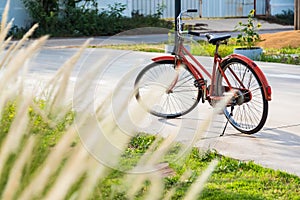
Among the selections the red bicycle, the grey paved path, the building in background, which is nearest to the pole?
the grey paved path

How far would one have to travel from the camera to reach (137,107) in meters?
1.49

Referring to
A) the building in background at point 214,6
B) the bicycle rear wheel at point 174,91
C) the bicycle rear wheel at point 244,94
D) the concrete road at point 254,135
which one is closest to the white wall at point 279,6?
the building in background at point 214,6

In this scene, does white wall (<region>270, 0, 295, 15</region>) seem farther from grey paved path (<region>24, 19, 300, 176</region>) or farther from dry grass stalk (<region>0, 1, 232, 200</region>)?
dry grass stalk (<region>0, 1, 232, 200</region>)

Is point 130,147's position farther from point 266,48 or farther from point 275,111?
point 266,48

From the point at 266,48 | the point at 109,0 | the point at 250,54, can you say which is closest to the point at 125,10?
the point at 109,0

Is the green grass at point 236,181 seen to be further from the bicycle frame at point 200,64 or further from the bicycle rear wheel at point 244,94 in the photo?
the bicycle frame at point 200,64

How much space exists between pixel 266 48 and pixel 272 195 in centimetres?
1128

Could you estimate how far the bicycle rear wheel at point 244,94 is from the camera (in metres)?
6.17

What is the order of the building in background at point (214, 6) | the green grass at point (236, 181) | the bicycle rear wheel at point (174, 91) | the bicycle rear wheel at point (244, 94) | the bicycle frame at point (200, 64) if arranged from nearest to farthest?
the green grass at point (236, 181) → the bicycle rear wheel at point (244, 94) → the bicycle frame at point (200, 64) → the bicycle rear wheel at point (174, 91) → the building in background at point (214, 6)

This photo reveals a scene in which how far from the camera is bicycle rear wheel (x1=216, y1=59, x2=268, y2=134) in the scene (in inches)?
243

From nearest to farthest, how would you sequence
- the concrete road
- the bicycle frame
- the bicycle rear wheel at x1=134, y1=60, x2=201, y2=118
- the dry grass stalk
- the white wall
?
the dry grass stalk
the concrete road
the bicycle frame
the bicycle rear wheel at x1=134, y1=60, x2=201, y2=118
the white wall

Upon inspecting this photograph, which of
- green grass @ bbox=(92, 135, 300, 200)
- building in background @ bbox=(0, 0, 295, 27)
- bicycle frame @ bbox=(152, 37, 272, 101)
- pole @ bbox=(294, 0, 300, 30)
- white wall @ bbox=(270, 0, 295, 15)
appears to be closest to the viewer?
green grass @ bbox=(92, 135, 300, 200)

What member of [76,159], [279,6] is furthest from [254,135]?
[279,6]

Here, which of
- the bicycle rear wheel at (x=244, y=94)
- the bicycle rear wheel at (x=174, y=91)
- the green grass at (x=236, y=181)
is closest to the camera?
the green grass at (x=236, y=181)
